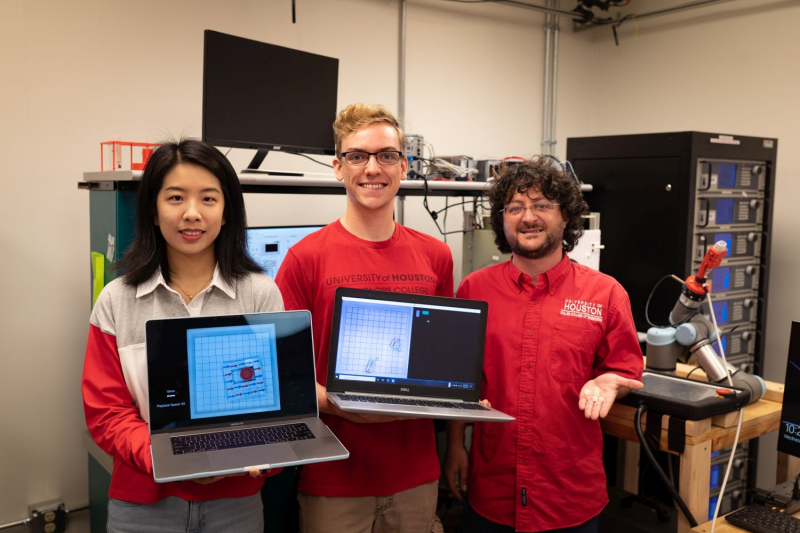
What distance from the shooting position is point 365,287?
157cm

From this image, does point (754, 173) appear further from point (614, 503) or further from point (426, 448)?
point (426, 448)

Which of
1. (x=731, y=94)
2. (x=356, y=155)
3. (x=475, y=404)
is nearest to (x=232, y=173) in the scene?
(x=356, y=155)

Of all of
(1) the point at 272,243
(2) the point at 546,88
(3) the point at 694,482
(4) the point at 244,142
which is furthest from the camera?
(2) the point at 546,88

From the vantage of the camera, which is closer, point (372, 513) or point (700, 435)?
point (372, 513)

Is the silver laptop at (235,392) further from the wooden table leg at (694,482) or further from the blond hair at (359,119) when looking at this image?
the wooden table leg at (694,482)

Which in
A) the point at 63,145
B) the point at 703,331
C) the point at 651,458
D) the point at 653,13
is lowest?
the point at 651,458

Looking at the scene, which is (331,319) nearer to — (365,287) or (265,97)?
(365,287)

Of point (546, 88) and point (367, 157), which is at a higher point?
point (546, 88)

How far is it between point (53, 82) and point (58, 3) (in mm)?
303

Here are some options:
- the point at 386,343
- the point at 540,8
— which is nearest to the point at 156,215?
the point at 386,343

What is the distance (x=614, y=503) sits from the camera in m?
2.30

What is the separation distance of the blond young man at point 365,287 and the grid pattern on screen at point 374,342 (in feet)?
0.26

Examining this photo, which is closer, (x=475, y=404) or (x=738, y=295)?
(x=475, y=404)

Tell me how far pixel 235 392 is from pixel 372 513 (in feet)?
1.52
